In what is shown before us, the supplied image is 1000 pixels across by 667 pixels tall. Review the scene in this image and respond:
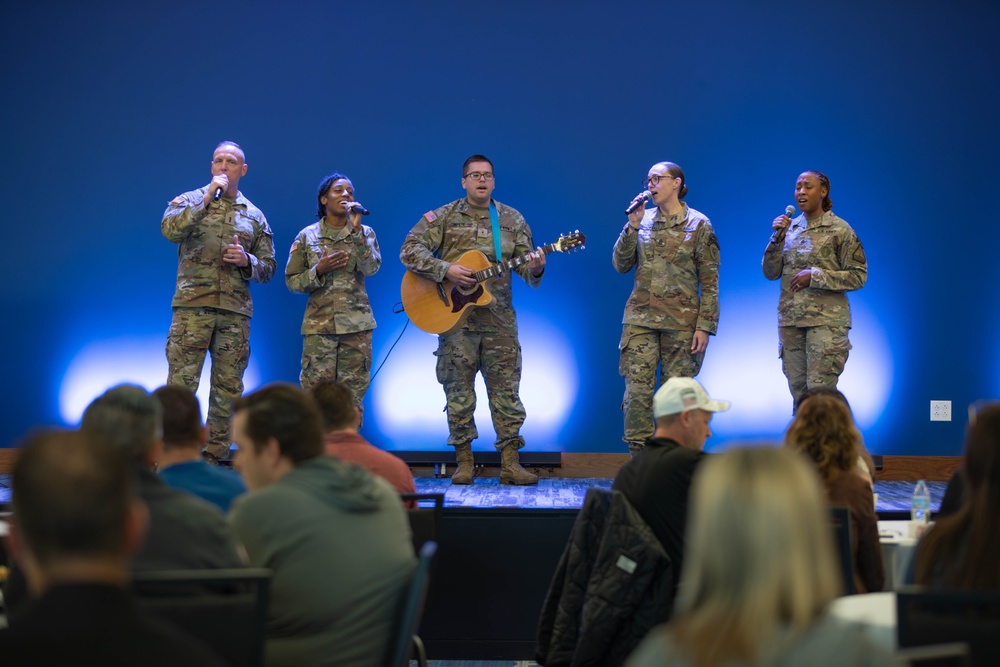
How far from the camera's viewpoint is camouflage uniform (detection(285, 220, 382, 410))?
5.89m

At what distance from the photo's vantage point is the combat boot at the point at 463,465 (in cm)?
586

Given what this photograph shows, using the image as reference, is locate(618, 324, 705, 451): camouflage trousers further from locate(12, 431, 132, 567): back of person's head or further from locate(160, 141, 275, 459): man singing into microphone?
locate(12, 431, 132, 567): back of person's head

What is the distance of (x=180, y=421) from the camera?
8.54 feet

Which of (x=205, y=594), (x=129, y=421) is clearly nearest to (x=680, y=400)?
(x=129, y=421)

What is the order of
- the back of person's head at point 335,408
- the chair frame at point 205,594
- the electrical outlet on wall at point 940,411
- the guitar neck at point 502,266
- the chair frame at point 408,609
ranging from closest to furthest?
the chair frame at point 205,594, the chair frame at point 408,609, the back of person's head at point 335,408, the guitar neck at point 502,266, the electrical outlet on wall at point 940,411

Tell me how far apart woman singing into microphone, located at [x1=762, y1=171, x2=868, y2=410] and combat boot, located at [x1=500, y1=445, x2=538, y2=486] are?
164 cm

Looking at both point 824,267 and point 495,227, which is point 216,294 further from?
point 824,267

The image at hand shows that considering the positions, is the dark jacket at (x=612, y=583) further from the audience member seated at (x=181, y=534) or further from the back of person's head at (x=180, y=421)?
the audience member seated at (x=181, y=534)

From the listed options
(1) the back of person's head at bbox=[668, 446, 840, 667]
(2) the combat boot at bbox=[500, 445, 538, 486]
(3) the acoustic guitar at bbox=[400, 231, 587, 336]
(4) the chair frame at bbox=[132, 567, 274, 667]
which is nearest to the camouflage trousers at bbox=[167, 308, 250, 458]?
(3) the acoustic guitar at bbox=[400, 231, 587, 336]

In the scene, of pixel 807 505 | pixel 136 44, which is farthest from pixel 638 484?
pixel 136 44

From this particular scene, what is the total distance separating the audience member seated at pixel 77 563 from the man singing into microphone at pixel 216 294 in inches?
179

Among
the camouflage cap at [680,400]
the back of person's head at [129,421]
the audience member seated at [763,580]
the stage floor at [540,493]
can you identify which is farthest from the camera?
the stage floor at [540,493]

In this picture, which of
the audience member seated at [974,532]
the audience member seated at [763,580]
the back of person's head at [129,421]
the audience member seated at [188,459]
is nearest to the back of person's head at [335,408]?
the audience member seated at [188,459]

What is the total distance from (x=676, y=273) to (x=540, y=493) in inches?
57.8
